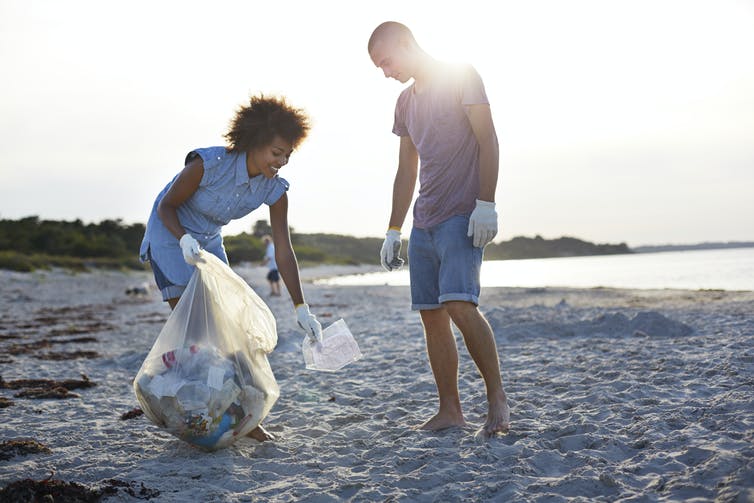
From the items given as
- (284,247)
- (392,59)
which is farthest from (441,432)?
(392,59)

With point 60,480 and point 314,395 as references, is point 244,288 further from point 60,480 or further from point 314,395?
point 314,395

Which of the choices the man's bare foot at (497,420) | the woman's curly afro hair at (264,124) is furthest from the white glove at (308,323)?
the man's bare foot at (497,420)

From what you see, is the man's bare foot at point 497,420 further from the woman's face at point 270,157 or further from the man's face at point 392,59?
the man's face at point 392,59

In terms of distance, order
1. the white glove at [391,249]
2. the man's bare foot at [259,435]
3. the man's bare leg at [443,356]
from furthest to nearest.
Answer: the white glove at [391,249], the man's bare leg at [443,356], the man's bare foot at [259,435]

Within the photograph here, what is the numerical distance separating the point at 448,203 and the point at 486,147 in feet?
1.11

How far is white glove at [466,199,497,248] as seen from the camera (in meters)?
2.77

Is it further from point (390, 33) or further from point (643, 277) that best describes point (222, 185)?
point (643, 277)

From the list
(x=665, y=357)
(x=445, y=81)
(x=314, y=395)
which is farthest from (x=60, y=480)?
(x=665, y=357)

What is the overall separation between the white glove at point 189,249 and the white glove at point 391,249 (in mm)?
1064

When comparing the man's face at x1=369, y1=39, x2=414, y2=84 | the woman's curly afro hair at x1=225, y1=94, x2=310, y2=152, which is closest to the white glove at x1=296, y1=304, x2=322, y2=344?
the woman's curly afro hair at x1=225, y1=94, x2=310, y2=152

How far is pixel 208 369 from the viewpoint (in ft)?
8.70

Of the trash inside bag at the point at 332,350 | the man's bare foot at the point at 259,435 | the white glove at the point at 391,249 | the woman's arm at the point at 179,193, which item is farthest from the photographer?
the white glove at the point at 391,249

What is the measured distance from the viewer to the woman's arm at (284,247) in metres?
3.19

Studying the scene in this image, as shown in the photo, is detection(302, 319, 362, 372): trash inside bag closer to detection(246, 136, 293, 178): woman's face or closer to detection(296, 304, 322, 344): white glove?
detection(296, 304, 322, 344): white glove
